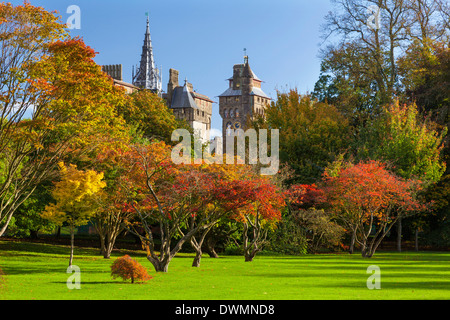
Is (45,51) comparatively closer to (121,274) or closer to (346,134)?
(121,274)

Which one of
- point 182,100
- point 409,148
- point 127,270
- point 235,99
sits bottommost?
point 127,270

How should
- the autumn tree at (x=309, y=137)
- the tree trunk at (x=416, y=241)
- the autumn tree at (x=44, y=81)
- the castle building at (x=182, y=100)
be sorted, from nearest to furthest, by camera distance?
the autumn tree at (x=44, y=81) → the tree trunk at (x=416, y=241) → the autumn tree at (x=309, y=137) → the castle building at (x=182, y=100)

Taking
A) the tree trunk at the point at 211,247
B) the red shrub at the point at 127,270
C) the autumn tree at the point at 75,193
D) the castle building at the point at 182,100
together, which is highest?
the castle building at the point at 182,100

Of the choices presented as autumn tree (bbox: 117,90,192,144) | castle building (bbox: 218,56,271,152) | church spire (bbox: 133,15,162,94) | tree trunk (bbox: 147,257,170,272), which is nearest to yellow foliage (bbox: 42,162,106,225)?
tree trunk (bbox: 147,257,170,272)

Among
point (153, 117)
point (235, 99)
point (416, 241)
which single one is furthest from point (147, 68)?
point (416, 241)

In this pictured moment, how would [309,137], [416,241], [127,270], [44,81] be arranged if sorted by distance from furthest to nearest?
[309,137] < [416,241] < [44,81] < [127,270]

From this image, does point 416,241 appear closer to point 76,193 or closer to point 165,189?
point 165,189

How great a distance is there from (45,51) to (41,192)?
13942 mm

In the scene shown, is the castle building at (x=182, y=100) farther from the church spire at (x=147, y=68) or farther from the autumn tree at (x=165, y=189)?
the autumn tree at (x=165, y=189)

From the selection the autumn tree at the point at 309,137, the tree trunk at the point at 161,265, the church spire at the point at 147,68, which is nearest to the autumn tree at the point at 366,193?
the autumn tree at the point at 309,137

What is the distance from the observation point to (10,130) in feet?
77.2

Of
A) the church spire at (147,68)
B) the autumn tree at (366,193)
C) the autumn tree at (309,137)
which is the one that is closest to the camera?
the autumn tree at (366,193)

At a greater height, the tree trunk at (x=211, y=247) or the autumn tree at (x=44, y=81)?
the autumn tree at (x=44, y=81)
